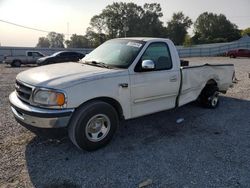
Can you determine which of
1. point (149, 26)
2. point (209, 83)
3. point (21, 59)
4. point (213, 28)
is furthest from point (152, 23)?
point (209, 83)

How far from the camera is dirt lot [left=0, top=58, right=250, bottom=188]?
3199mm

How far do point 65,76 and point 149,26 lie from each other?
255 feet

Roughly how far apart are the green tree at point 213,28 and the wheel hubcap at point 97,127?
75.2 metres

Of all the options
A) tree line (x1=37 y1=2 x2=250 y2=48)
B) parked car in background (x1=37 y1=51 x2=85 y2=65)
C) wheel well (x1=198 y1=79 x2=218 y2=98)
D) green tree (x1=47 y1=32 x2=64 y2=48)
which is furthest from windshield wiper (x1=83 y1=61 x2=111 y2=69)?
green tree (x1=47 y1=32 x2=64 y2=48)

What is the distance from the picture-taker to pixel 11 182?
3102 millimetres

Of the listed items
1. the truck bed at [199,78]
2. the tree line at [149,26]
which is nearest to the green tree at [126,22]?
the tree line at [149,26]

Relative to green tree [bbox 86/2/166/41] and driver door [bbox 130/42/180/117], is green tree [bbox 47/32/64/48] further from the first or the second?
driver door [bbox 130/42/180/117]

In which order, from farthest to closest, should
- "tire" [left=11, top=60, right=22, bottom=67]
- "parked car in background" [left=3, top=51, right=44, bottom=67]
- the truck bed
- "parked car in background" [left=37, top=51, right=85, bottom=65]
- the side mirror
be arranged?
"tire" [left=11, top=60, right=22, bottom=67] < "parked car in background" [left=3, top=51, right=44, bottom=67] < "parked car in background" [left=37, top=51, right=85, bottom=65] < the truck bed < the side mirror

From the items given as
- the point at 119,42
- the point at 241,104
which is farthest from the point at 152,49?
the point at 241,104

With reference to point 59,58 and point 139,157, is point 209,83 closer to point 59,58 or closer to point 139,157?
point 139,157

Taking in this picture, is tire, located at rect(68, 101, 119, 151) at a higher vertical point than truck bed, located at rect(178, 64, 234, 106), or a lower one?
lower

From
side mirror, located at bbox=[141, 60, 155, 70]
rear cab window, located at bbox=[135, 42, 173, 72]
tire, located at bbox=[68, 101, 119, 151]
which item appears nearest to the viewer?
tire, located at bbox=[68, 101, 119, 151]

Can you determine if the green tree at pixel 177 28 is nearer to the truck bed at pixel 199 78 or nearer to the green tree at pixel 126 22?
the green tree at pixel 126 22

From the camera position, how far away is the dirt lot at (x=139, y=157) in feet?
10.5
